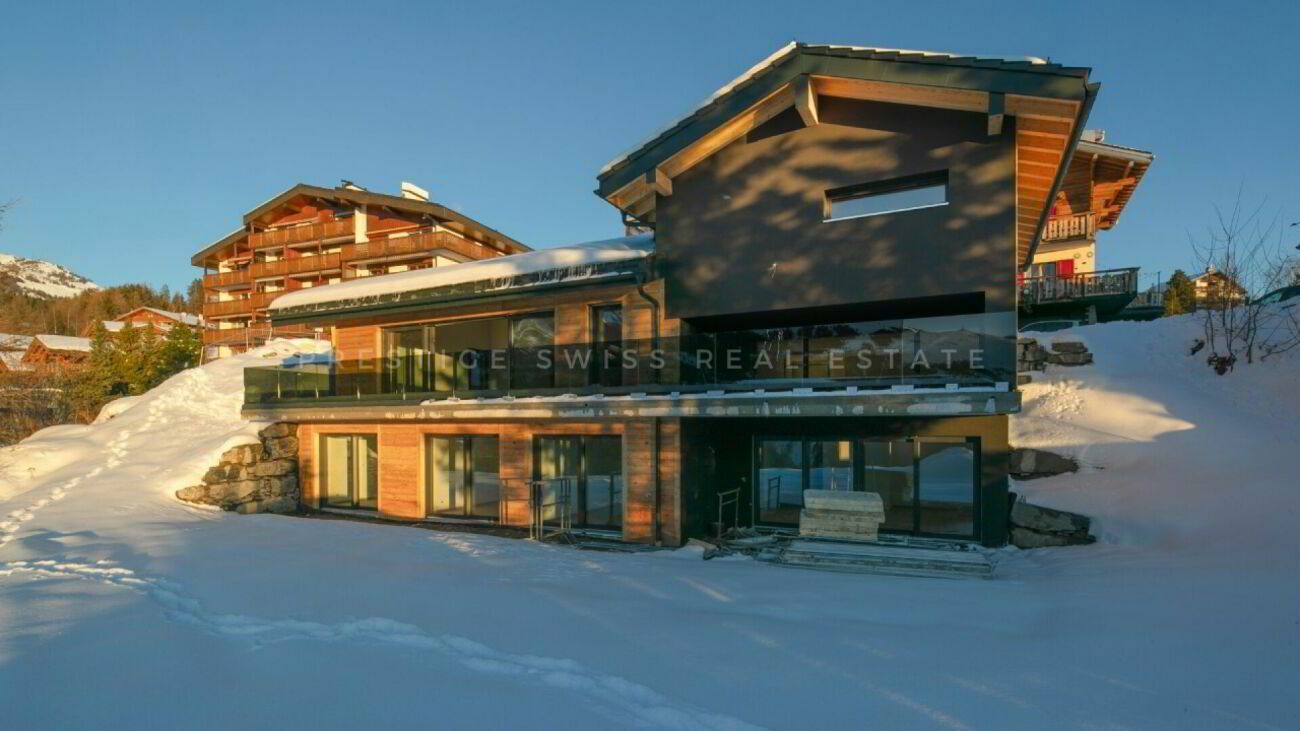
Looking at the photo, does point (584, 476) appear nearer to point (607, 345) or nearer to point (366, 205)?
point (607, 345)

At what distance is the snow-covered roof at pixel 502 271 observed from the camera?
39.4ft

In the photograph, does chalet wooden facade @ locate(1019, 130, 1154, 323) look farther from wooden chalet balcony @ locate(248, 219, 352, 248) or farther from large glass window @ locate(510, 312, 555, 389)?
wooden chalet balcony @ locate(248, 219, 352, 248)

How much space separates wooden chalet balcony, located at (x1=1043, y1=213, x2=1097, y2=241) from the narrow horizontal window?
A: 15.8 m

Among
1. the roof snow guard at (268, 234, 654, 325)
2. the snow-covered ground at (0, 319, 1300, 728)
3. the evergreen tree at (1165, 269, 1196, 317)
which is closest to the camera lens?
the snow-covered ground at (0, 319, 1300, 728)

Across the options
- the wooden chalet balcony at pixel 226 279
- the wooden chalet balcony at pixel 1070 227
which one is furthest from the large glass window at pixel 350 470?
the wooden chalet balcony at pixel 226 279

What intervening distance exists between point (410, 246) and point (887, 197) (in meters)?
28.8

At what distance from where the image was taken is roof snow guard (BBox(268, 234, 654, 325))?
11836 mm

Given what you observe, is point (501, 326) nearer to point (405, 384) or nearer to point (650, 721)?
point (405, 384)

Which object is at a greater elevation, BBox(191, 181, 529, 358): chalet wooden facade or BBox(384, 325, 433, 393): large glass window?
BBox(191, 181, 529, 358): chalet wooden facade

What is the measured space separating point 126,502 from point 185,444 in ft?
15.0

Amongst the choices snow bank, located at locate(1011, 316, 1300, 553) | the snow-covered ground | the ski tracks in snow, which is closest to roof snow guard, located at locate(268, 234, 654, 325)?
the snow-covered ground

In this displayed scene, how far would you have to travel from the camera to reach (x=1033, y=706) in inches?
173

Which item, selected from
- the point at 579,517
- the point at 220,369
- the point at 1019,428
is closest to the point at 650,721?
the point at 579,517

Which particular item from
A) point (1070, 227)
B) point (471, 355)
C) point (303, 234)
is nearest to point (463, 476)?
point (471, 355)
